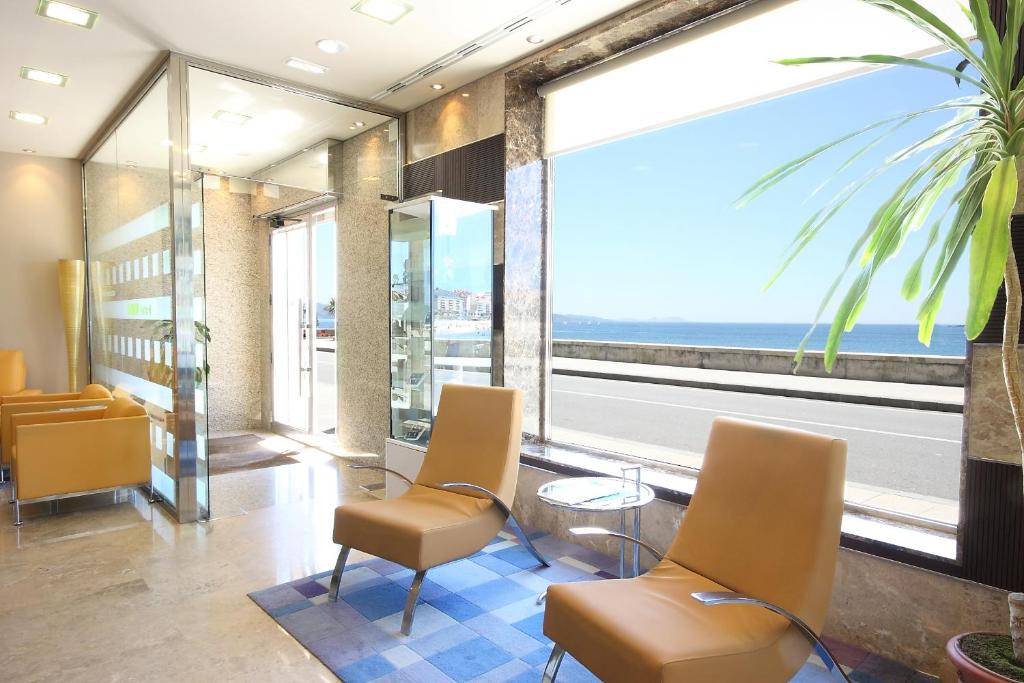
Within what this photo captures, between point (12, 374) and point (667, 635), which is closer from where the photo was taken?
point (667, 635)

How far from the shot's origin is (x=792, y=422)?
11867 millimetres

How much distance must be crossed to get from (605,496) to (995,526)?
4.93 feet

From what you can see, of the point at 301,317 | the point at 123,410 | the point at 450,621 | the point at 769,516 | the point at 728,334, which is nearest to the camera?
the point at 769,516

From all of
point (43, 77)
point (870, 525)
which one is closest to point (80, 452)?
point (43, 77)

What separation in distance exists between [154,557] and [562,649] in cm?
275

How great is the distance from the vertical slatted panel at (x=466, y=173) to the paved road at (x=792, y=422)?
3157 mm

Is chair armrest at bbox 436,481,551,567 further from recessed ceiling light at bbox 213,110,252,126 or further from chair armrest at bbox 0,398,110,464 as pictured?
recessed ceiling light at bbox 213,110,252,126

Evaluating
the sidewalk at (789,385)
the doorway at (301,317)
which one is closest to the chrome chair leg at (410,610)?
the doorway at (301,317)

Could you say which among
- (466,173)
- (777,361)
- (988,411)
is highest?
(466,173)

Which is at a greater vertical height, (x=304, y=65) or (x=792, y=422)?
(x=304, y=65)

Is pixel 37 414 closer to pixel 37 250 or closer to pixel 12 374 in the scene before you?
pixel 12 374

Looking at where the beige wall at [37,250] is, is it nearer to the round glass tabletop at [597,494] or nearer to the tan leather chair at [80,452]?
the tan leather chair at [80,452]

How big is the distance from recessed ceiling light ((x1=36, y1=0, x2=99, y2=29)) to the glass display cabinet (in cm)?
230

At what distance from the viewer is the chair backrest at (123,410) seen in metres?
4.68
